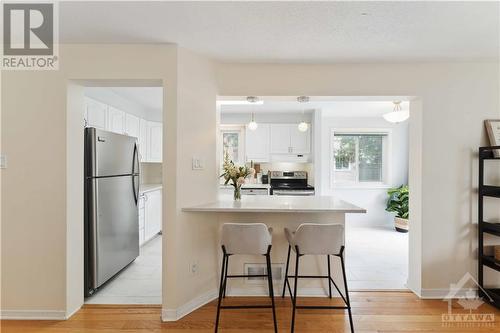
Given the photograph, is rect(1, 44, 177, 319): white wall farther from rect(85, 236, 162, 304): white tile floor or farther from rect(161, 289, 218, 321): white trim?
rect(161, 289, 218, 321): white trim

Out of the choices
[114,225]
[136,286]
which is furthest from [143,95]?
[136,286]

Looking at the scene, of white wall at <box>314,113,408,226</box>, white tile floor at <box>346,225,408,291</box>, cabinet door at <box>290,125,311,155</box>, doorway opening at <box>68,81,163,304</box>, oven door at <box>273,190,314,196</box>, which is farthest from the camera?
white wall at <box>314,113,408,226</box>

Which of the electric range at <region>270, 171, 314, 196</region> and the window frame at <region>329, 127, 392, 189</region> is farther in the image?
the window frame at <region>329, 127, 392, 189</region>

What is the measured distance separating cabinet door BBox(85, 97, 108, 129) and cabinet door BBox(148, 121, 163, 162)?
4.87 feet

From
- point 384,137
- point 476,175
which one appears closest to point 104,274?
point 476,175

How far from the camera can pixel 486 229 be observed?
2.52m

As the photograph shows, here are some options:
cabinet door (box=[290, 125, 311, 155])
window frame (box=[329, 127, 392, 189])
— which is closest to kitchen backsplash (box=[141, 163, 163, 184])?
cabinet door (box=[290, 125, 311, 155])

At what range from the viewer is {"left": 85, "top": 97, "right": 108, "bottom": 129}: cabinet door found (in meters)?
3.17

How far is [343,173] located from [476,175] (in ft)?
10.2

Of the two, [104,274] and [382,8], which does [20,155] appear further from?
[382,8]

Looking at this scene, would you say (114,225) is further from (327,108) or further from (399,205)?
(399,205)
